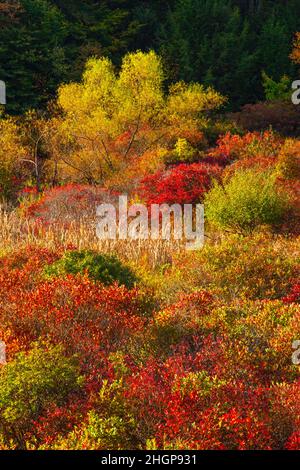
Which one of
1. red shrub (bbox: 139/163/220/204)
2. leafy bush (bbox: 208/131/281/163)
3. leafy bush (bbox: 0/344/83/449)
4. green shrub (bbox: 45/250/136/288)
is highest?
leafy bush (bbox: 208/131/281/163)

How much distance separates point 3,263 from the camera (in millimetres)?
9773

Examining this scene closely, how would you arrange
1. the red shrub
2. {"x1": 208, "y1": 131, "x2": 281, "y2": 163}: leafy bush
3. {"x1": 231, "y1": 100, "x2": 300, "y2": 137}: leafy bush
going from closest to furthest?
the red shrub
{"x1": 208, "y1": 131, "x2": 281, "y2": 163}: leafy bush
{"x1": 231, "y1": 100, "x2": 300, "y2": 137}: leafy bush

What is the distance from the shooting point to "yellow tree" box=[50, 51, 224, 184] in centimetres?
2262

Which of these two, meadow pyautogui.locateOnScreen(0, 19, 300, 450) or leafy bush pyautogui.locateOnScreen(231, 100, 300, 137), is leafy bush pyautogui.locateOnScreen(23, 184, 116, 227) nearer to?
meadow pyautogui.locateOnScreen(0, 19, 300, 450)

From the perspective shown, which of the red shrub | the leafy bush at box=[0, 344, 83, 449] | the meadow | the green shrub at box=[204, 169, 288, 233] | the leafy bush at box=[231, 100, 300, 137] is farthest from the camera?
the leafy bush at box=[231, 100, 300, 137]

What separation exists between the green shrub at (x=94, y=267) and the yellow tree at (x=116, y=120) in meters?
12.7

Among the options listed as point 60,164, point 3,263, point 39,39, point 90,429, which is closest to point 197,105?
point 60,164

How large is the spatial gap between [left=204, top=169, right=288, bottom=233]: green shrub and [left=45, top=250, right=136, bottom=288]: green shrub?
5.02 m

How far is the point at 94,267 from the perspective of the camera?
9.15 m

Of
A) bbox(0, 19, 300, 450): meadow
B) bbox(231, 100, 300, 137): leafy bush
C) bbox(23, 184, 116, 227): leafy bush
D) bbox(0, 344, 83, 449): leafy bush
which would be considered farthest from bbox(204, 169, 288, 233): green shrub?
bbox(231, 100, 300, 137): leafy bush

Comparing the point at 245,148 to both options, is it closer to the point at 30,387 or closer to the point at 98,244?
the point at 98,244

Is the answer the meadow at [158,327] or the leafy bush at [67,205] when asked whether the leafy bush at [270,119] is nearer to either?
the meadow at [158,327]

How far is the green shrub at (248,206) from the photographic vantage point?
14094mm

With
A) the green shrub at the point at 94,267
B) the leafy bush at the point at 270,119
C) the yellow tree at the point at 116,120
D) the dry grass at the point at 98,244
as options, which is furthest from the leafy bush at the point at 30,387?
the leafy bush at the point at 270,119
